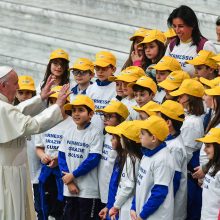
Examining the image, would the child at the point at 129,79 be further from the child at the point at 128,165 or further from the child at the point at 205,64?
the child at the point at 128,165

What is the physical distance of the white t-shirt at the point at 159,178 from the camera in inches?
347

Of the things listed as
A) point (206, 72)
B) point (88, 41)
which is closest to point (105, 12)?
point (88, 41)

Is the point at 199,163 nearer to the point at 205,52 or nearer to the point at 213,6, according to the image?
the point at 205,52

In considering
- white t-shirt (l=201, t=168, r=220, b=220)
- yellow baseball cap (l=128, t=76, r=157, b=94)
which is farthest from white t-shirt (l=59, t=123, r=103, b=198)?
white t-shirt (l=201, t=168, r=220, b=220)

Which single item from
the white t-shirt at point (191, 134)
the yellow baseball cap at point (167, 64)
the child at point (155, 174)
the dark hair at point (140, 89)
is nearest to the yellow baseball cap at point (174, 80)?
the dark hair at point (140, 89)

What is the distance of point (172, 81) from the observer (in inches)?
390

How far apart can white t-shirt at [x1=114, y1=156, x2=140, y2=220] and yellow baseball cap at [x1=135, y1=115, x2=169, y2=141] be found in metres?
0.47

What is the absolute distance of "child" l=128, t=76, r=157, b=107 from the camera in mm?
9898

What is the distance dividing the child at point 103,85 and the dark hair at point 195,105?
1.30 metres

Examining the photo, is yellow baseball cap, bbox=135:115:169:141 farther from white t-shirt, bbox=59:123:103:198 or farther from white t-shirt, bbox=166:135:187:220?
white t-shirt, bbox=59:123:103:198

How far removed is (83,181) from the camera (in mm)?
10172

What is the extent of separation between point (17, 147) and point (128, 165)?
1000 millimetres

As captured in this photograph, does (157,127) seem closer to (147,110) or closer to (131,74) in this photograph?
(147,110)

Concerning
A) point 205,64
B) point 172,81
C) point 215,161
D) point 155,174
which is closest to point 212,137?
point 215,161
